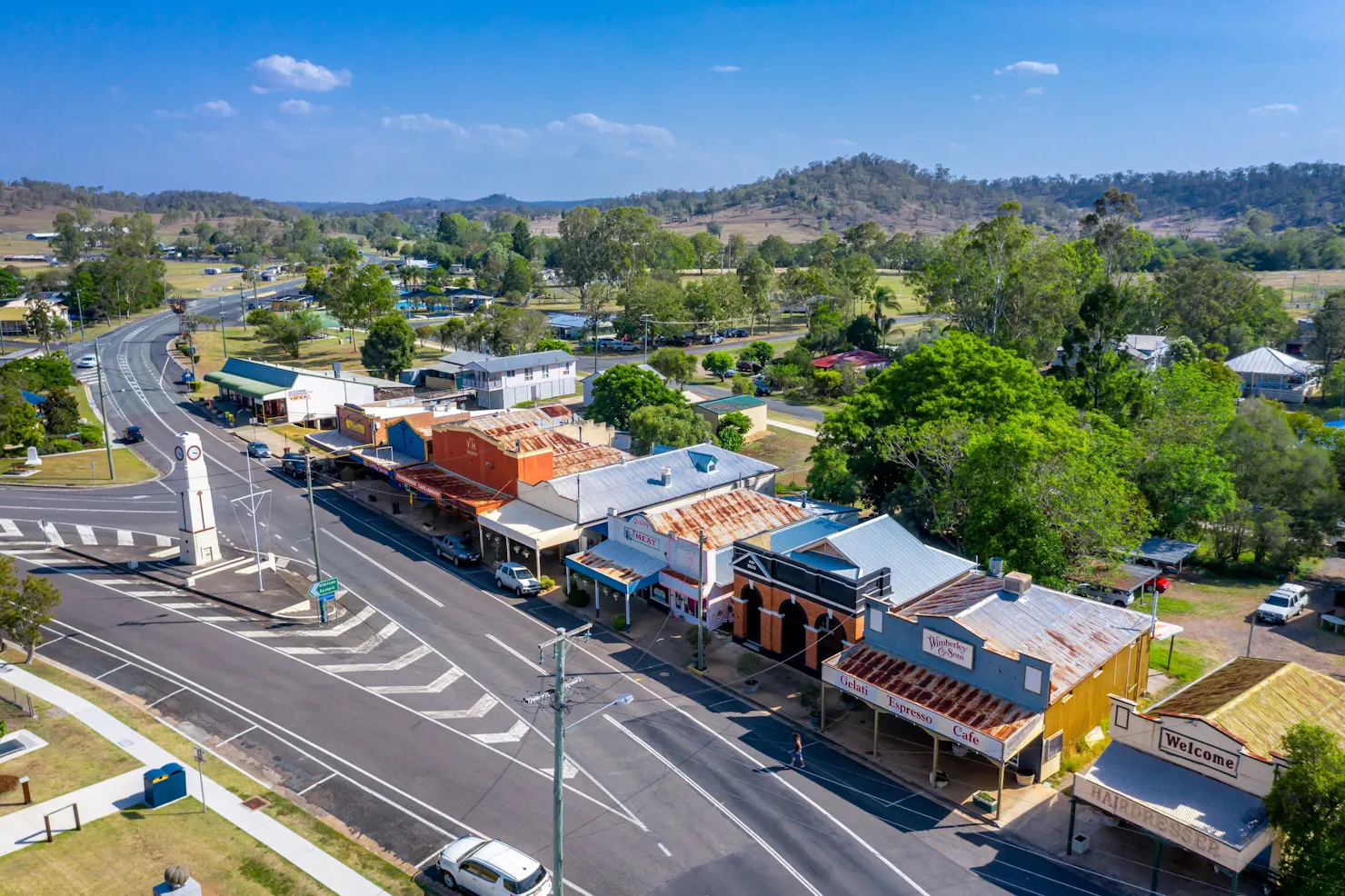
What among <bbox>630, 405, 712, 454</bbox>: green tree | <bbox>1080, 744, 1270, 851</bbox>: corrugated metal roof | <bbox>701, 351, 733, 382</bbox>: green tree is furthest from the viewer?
<bbox>701, 351, 733, 382</bbox>: green tree

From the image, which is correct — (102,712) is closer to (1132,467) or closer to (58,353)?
(1132,467)

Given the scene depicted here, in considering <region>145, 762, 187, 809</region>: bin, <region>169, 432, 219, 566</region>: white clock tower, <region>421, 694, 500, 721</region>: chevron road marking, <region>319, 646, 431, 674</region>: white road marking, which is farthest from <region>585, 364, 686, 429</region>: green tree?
<region>145, 762, 187, 809</region>: bin

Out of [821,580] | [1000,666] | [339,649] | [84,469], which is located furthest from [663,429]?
[84,469]

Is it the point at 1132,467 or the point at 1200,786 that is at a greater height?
the point at 1132,467

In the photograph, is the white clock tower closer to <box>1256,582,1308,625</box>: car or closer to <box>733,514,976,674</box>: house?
<box>733,514,976,674</box>: house

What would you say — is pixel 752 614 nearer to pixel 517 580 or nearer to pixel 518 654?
pixel 518 654

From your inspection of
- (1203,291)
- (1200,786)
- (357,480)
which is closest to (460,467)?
(357,480)

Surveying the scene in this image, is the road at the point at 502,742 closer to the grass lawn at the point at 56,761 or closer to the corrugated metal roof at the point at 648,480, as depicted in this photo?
the grass lawn at the point at 56,761
